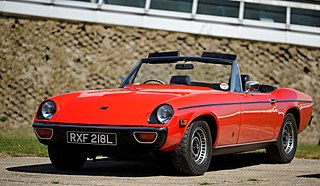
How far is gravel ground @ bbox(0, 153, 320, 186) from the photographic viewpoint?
6043mm

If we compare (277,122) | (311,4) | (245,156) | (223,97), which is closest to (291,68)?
(311,4)

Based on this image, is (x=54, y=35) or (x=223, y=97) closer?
(x=223, y=97)

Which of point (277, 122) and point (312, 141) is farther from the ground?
point (277, 122)

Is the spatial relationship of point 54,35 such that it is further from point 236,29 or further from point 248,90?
point 248,90

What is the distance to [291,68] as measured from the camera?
17750 mm

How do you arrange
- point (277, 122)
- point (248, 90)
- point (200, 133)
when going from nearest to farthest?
point (200, 133)
point (248, 90)
point (277, 122)

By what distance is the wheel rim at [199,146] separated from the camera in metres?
6.72

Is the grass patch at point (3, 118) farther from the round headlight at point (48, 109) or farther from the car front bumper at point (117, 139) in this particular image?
the car front bumper at point (117, 139)

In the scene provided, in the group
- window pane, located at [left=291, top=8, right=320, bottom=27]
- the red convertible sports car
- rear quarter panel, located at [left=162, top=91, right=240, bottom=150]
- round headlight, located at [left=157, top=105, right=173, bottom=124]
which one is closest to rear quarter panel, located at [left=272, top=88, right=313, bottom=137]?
the red convertible sports car

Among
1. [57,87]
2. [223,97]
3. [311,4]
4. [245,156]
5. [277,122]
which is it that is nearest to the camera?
[223,97]

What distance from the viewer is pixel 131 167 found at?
7680 mm

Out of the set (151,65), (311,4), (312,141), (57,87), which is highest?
(311,4)

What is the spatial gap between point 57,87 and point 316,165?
9.00 meters

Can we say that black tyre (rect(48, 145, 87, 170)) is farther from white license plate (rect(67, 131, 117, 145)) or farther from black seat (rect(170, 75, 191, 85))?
black seat (rect(170, 75, 191, 85))
